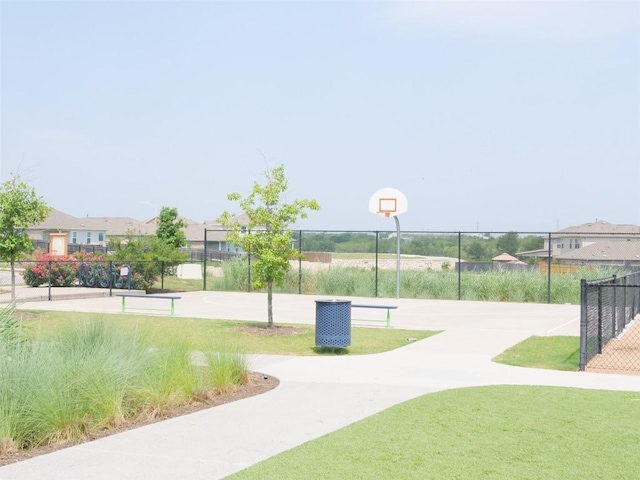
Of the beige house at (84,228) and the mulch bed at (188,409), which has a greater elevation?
the beige house at (84,228)

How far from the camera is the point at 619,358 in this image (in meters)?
14.9

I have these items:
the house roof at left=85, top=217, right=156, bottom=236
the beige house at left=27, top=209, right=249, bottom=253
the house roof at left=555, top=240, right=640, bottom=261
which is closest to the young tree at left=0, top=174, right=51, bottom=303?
the house roof at left=555, top=240, right=640, bottom=261

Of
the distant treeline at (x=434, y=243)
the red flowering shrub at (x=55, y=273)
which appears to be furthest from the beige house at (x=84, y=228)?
the red flowering shrub at (x=55, y=273)

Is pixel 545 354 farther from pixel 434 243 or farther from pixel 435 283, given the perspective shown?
pixel 434 243

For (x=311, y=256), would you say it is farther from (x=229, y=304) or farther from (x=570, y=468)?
(x=570, y=468)

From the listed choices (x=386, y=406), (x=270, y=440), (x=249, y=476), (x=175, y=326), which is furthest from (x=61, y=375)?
(x=175, y=326)

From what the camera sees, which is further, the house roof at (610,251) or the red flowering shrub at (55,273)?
the house roof at (610,251)

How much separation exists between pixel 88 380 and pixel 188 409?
4.83ft

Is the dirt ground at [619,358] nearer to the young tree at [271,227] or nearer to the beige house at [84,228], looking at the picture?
the young tree at [271,227]

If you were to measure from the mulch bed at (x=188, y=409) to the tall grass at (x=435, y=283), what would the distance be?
1881 cm

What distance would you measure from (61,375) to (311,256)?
36.2m

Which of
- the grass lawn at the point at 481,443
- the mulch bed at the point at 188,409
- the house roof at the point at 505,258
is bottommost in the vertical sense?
the mulch bed at the point at 188,409

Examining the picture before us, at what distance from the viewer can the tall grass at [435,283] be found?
1181 inches

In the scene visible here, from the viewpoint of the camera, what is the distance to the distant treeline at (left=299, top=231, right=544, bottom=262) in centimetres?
3506
